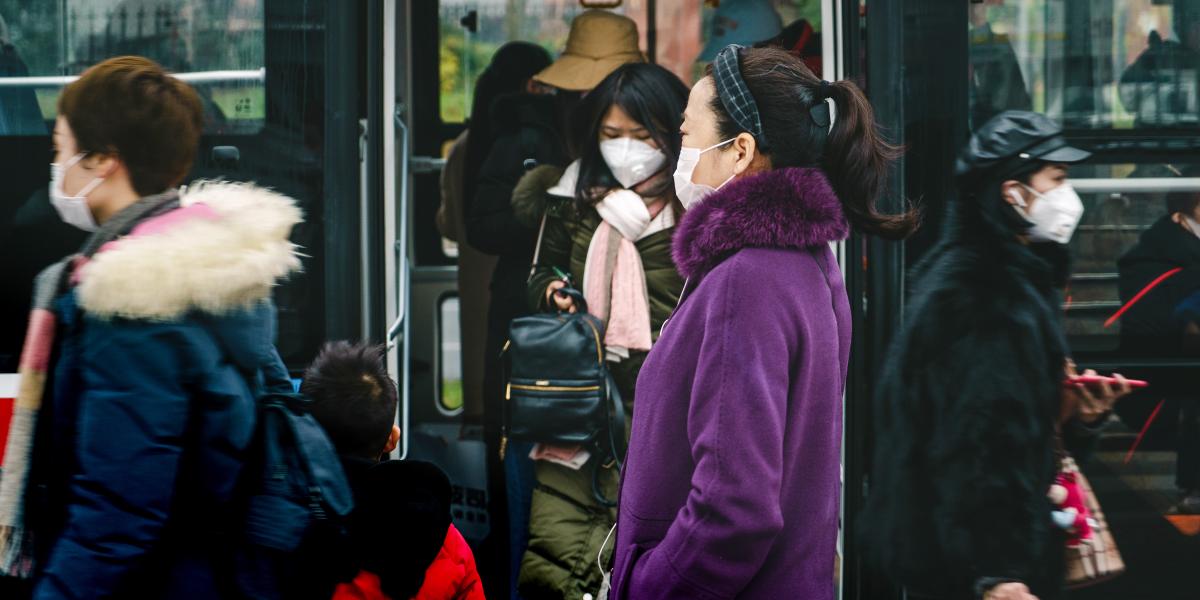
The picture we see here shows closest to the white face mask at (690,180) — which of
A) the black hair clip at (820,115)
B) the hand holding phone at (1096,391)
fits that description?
the black hair clip at (820,115)

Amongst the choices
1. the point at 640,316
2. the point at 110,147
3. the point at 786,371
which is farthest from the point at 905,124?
the point at 110,147

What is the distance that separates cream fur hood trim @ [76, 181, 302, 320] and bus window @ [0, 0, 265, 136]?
0.99 meters

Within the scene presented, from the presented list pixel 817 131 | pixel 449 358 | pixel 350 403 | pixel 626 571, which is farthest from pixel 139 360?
pixel 449 358

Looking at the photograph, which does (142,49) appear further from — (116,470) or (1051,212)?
(1051,212)

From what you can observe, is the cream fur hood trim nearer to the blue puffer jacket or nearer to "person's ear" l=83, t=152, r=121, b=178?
the blue puffer jacket

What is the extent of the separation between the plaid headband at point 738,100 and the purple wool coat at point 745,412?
3.5 inches

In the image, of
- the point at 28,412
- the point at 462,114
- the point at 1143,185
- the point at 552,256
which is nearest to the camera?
the point at 28,412

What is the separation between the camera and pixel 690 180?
7.44 feet

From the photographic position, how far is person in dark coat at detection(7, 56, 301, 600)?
1.85m

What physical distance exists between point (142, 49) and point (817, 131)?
6.19ft

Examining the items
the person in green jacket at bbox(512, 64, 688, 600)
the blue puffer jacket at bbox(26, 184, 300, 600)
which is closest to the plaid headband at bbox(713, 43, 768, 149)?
the blue puffer jacket at bbox(26, 184, 300, 600)

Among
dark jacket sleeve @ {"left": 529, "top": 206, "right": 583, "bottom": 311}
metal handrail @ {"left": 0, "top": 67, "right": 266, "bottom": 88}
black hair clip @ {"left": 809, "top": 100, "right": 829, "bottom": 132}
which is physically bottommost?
dark jacket sleeve @ {"left": 529, "top": 206, "right": 583, "bottom": 311}

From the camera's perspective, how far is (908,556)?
242cm

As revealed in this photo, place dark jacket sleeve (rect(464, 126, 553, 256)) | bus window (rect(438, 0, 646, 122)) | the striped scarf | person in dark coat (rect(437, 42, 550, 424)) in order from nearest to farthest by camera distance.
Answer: the striped scarf → dark jacket sleeve (rect(464, 126, 553, 256)) → person in dark coat (rect(437, 42, 550, 424)) → bus window (rect(438, 0, 646, 122))
